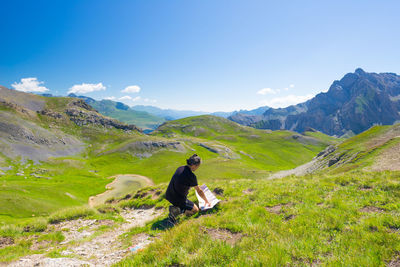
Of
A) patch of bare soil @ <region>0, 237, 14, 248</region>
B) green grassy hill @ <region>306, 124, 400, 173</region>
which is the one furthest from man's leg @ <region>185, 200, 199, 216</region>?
green grassy hill @ <region>306, 124, 400, 173</region>

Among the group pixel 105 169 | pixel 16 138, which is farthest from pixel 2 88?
pixel 105 169

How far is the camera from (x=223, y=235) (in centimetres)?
810

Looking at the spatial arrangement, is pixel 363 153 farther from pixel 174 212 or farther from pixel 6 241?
pixel 6 241

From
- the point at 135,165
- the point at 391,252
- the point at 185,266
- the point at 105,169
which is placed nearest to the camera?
the point at 391,252

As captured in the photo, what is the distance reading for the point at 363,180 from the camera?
44.6 feet

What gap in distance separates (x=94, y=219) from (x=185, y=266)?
41.8ft

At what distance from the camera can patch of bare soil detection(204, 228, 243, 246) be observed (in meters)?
7.69

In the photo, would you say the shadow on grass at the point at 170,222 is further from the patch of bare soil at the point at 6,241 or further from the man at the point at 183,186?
the patch of bare soil at the point at 6,241

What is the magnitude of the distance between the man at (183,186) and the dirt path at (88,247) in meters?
2.33

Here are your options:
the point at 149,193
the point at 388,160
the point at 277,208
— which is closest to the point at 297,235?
the point at 277,208

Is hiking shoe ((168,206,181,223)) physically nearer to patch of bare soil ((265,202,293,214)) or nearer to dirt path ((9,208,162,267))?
dirt path ((9,208,162,267))

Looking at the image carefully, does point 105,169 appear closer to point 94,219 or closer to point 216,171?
point 216,171

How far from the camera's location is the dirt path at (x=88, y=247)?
7473 millimetres

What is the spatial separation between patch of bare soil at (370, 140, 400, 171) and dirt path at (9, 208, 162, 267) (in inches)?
1541
